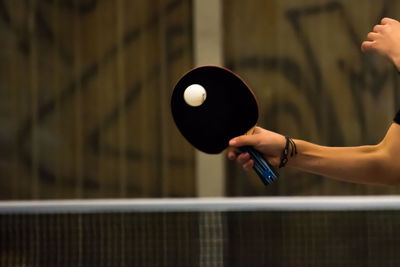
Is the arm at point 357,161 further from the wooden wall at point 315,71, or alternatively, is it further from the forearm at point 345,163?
the wooden wall at point 315,71

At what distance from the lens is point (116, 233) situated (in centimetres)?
438

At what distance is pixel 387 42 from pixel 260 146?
390 millimetres

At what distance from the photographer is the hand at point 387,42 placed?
1.37 meters

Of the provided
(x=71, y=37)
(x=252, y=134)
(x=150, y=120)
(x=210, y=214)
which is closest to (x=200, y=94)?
(x=252, y=134)

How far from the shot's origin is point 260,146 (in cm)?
139

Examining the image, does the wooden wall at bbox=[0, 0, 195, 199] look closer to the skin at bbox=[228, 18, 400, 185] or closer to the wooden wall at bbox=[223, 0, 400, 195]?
the wooden wall at bbox=[223, 0, 400, 195]

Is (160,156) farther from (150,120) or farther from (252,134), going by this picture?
(252,134)

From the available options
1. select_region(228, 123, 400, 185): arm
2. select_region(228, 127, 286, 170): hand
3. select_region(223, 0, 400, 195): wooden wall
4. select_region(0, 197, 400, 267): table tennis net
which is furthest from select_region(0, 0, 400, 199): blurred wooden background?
select_region(228, 127, 286, 170): hand

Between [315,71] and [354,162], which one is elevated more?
[315,71]

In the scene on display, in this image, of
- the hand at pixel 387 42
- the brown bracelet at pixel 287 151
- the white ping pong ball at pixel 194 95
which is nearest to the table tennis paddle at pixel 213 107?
the white ping pong ball at pixel 194 95

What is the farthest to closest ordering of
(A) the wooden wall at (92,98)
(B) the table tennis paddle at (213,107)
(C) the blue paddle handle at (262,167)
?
(A) the wooden wall at (92,98) → (B) the table tennis paddle at (213,107) → (C) the blue paddle handle at (262,167)

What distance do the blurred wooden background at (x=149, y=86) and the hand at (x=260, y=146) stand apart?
12.0ft

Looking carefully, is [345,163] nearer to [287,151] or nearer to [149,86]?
[287,151]

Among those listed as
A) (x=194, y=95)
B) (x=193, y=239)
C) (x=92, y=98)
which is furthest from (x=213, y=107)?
(x=92, y=98)
